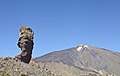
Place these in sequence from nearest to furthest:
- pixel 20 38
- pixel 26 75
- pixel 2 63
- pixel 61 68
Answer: pixel 26 75 < pixel 2 63 < pixel 20 38 < pixel 61 68

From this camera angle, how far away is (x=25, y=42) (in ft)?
216

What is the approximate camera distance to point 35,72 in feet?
167

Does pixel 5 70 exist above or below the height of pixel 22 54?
below

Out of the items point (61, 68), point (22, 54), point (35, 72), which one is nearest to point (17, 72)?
point (35, 72)

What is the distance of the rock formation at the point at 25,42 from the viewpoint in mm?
65688

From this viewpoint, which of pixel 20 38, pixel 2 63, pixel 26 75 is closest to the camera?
pixel 26 75

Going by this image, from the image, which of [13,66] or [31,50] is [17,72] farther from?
[31,50]

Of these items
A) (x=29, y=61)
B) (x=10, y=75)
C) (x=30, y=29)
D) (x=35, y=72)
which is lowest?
(x=10, y=75)

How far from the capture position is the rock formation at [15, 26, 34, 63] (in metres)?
65.7

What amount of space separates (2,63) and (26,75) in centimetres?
540

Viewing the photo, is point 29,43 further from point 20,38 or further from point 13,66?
point 13,66

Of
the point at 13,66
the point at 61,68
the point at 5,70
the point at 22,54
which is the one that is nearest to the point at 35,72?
the point at 13,66

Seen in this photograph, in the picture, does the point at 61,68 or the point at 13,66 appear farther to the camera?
the point at 61,68

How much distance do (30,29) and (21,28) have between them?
1.83 metres
